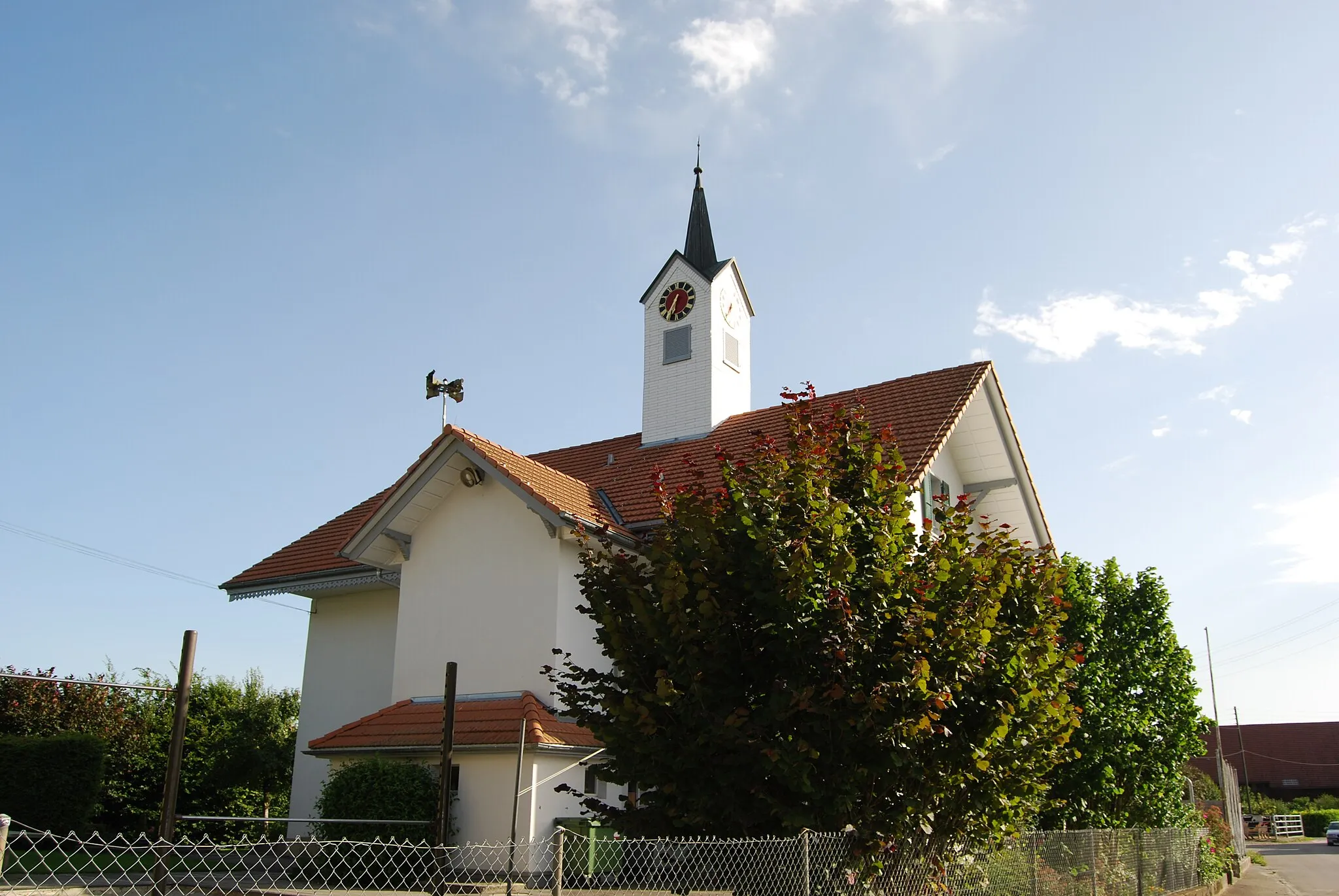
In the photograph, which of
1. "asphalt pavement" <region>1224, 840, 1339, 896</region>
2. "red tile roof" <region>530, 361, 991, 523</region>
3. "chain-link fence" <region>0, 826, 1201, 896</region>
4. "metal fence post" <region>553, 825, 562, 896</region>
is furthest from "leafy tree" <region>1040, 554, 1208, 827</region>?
"metal fence post" <region>553, 825, 562, 896</region>

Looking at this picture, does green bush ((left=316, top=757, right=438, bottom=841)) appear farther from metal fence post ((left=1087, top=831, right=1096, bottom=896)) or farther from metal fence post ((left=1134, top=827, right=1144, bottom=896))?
metal fence post ((left=1134, top=827, right=1144, bottom=896))

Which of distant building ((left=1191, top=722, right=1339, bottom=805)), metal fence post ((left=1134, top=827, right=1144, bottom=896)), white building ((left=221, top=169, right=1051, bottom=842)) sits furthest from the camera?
distant building ((left=1191, top=722, right=1339, bottom=805))

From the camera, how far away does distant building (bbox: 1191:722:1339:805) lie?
66188 mm

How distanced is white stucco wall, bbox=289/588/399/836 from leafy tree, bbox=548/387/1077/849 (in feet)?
34.1

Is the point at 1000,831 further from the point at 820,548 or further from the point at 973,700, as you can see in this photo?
the point at 820,548

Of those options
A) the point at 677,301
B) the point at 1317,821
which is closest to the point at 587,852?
the point at 677,301

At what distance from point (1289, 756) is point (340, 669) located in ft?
225

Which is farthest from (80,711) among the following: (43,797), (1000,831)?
(1000,831)

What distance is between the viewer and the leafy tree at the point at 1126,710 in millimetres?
15844

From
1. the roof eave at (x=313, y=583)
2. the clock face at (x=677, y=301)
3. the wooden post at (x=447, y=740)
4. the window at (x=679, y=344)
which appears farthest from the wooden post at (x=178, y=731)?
the clock face at (x=677, y=301)

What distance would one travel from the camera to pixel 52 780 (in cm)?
1747

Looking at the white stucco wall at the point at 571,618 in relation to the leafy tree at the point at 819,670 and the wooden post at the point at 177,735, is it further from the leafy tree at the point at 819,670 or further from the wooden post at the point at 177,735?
the wooden post at the point at 177,735

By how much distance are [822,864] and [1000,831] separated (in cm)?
219

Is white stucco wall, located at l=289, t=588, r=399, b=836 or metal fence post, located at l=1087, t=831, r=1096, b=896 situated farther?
white stucco wall, located at l=289, t=588, r=399, b=836
